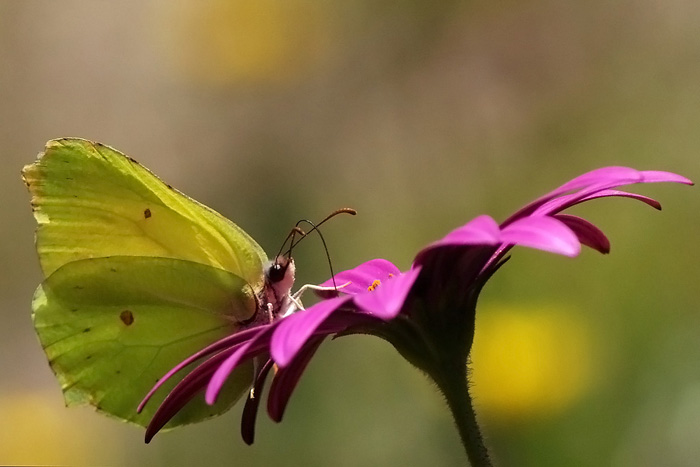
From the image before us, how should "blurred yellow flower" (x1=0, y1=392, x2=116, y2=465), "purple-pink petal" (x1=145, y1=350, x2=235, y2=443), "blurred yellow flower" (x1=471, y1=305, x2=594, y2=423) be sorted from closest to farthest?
"purple-pink petal" (x1=145, y1=350, x2=235, y2=443)
"blurred yellow flower" (x1=471, y1=305, x2=594, y2=423)
"blurred yellow flower" (x1=0, y1=392, x2=116, y2=465)

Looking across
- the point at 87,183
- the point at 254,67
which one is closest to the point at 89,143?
the point at 87,183

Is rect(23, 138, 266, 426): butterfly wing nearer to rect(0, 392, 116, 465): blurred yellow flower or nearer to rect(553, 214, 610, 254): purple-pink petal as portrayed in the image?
rect(553, 214, 610, 254): purple-pink petal

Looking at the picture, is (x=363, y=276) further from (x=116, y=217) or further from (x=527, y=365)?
(x=527, y=365)

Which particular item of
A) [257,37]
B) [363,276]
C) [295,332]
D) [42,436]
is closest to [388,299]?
[295,332]

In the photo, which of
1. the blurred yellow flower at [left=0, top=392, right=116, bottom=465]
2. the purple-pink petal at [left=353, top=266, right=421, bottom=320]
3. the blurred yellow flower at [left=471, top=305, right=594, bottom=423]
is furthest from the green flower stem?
the blurred yellow flower at [left=0, top=392, right=116, bottom=465]

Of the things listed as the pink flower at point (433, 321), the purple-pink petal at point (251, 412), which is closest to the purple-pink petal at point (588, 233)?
the pink flower at point (433, 321)
